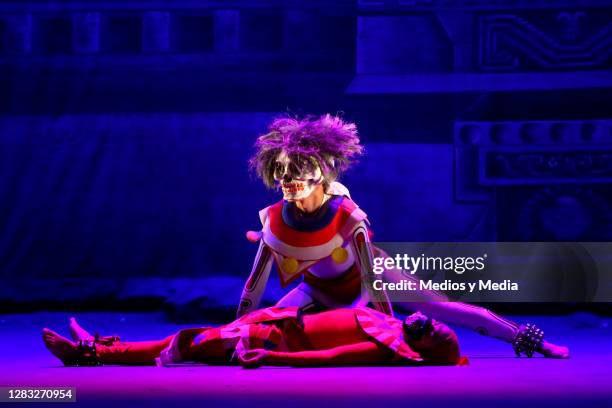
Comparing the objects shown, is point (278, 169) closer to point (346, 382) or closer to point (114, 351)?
point (114, 351)

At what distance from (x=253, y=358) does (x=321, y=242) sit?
1.53 feet

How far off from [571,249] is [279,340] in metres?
2.25

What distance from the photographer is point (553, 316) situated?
483cm

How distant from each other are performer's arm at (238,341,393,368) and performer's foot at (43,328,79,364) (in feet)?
1.61

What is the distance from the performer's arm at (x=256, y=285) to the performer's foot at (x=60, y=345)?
54 cm

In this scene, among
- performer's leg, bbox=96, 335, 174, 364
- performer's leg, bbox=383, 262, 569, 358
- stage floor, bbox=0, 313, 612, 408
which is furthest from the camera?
performer's leg, bbox=383, 262, 569, 358

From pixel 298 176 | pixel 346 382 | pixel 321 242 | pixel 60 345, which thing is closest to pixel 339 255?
pixel 321 242

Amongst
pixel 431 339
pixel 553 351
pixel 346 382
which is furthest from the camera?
pixel 553 351

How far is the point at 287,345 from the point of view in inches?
115

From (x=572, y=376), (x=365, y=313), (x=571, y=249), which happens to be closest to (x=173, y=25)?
(x=571, y=249)

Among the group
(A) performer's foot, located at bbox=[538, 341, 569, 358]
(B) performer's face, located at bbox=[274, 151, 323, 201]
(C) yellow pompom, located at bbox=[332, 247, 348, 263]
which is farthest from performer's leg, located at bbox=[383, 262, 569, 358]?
(B) performer's face, located at bbox=[274, 151, 323, 201]

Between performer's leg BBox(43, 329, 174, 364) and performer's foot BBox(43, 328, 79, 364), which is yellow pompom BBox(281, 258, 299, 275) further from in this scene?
performer's foot BBox(43, 328, 79, 364)

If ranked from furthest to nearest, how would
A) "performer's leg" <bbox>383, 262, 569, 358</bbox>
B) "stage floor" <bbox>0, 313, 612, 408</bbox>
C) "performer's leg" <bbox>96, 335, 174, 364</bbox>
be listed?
"performer's leg" <bbox>383, 262, 569, 358</bbox>
"performer's leg" <bbox>96, 335, 174, 364</bbox>
"stage floor" <bbox>0, 313, 612, 408</bbox>

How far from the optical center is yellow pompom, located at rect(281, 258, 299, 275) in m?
3.13
